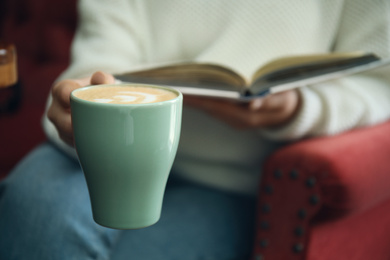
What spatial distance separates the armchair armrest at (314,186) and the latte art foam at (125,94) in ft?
1.13

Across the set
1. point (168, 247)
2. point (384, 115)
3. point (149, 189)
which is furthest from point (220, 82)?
point (384, 115)

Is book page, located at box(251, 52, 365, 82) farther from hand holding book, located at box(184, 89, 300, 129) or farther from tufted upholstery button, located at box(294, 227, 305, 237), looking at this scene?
tufted upholstery button, located at box(294, 227, 305, 237)

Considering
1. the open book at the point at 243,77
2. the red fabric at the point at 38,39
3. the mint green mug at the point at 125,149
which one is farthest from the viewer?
the red fabric at the point at 38,39

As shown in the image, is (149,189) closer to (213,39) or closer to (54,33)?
(213,39)

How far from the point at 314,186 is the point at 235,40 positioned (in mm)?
308

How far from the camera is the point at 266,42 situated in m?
0.75

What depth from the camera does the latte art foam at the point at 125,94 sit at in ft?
0.85

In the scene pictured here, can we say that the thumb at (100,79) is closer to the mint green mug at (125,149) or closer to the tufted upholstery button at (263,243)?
the mint green mug at (125,149)

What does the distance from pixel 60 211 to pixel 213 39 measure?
15.2 inches

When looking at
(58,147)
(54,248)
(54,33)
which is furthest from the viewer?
(54,33)

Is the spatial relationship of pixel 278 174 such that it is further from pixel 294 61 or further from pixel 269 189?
pixel 294 61

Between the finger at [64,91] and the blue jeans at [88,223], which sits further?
the blue jeans at [88,223]

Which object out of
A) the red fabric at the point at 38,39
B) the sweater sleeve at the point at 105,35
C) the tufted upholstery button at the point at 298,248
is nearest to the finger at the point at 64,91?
the sweater sleeve at the point at 105,35

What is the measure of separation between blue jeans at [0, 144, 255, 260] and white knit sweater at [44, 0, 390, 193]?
6 centimetres
